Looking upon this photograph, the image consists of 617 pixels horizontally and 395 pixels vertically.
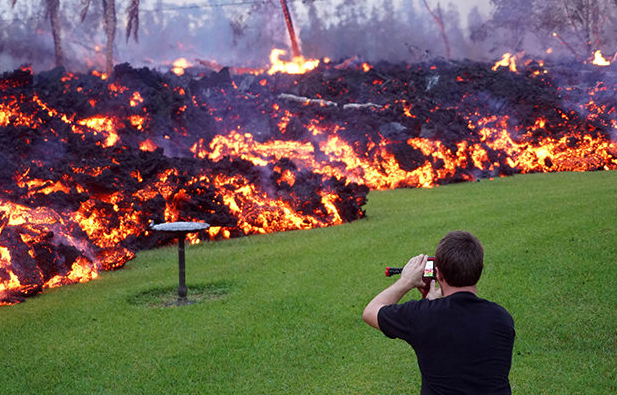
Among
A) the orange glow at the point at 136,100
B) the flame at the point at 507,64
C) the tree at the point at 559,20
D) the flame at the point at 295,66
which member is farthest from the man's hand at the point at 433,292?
the tree at the point at 559,20

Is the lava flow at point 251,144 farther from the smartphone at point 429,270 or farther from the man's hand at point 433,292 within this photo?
the smartphone at point 429,270

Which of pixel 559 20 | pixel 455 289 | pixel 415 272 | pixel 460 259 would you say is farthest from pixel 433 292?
pixel 559 20

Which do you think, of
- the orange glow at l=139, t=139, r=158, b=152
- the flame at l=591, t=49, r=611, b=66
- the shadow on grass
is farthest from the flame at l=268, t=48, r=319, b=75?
the shadow on grass

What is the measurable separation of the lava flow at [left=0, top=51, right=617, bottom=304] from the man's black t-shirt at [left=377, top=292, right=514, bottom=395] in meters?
7.97

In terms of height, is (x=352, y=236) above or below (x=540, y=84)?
below

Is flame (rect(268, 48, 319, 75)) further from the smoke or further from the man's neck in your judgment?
the man's neck

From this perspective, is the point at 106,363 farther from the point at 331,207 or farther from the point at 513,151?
the point at 513,151

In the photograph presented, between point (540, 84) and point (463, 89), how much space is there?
12.0ft

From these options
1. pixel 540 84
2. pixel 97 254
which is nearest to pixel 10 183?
pixel 97 254

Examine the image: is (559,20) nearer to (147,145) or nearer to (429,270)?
(147,145)

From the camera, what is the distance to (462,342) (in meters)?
3.10

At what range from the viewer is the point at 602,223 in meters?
11.7

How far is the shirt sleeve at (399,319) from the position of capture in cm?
321

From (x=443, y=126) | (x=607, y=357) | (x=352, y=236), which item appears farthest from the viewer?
(x=443, y=126)
